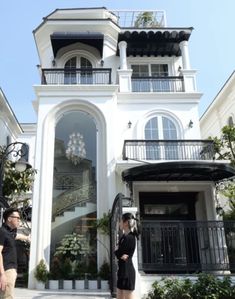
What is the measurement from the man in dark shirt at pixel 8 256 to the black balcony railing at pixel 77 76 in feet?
33.0

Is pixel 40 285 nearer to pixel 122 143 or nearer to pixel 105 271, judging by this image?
pixel 105 271

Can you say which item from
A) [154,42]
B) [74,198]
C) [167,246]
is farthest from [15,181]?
[154,42]

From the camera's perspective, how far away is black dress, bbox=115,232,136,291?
4949mm

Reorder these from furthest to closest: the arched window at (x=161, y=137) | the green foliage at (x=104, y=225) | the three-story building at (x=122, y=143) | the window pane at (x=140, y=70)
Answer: the window pane at (x=140, y=70), the arched window at (x=161, y=137), the green foliage at (x=104, y=225), the three-story building at (x=122, y=143)

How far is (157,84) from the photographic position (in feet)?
48.3

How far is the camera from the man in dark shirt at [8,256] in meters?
4.11

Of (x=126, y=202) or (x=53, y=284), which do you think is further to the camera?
(x=53, y=284)

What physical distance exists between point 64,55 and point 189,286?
1173cm

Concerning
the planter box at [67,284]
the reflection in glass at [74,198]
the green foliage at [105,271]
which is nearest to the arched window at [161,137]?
the reflection in glass at [74,198]

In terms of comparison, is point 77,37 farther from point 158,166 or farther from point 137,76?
point 158,166

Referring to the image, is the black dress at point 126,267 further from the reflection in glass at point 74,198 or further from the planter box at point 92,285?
the reflection in glass at point 74,198

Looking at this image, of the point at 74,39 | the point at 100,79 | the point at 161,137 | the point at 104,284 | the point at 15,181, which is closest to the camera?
the point at 104,284

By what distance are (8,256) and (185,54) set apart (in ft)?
42.7

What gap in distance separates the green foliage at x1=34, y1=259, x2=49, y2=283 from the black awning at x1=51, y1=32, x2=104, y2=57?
31.0ft
